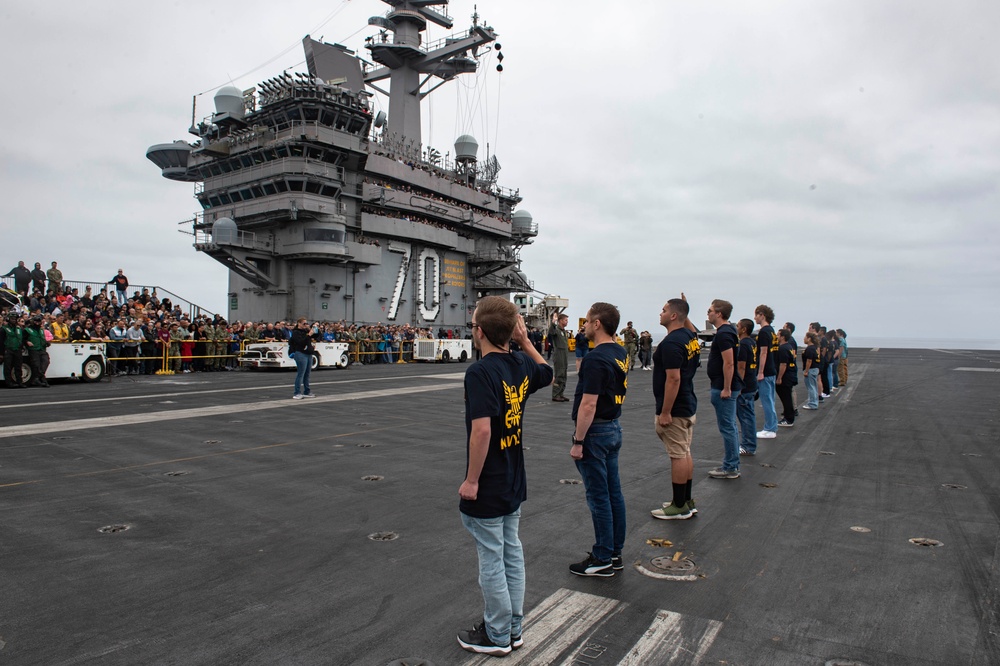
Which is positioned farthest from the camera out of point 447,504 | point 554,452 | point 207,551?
point 554,452

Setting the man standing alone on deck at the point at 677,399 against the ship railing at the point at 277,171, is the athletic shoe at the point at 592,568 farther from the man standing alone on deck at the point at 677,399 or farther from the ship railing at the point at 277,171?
the ship railing at the point at 277,171

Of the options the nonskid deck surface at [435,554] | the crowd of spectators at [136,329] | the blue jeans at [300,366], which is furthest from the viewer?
the crowd of spectators at [136,329]

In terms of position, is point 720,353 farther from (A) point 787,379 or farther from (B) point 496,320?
(A) point 787,379

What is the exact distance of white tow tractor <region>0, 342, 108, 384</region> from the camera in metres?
16.2

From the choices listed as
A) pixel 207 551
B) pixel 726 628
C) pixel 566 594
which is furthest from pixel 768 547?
pixel 207 551

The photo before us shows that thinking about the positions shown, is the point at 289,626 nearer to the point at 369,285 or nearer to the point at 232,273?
the point at 369,285

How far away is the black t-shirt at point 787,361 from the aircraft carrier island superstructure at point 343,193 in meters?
26.6

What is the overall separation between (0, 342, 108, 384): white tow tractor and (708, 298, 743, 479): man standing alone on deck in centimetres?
1748

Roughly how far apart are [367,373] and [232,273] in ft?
64.6

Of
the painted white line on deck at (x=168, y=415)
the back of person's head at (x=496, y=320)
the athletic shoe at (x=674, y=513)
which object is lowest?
the athletic shoe at (x=674, y=513)

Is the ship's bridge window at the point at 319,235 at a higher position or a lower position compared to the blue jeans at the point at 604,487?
higher

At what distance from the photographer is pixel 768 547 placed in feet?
14.9

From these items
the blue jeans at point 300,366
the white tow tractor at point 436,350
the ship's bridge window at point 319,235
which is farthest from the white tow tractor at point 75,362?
the ship's bridge window at point 319,235

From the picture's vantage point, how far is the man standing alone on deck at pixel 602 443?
3992 mm
